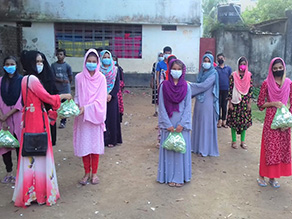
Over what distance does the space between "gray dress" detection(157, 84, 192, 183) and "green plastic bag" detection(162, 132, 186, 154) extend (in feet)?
0.47

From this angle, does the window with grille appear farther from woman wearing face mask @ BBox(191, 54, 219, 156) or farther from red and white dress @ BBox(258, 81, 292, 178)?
red and white dress @ BBox(258, 81, 292, 178)

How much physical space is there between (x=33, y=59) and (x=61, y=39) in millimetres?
10058

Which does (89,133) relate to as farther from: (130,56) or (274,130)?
(130,56)

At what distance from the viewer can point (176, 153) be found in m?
4.28

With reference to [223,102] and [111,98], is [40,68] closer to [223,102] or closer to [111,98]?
[111,98]

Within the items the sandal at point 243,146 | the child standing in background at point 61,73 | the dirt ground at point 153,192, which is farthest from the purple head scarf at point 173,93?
the child standing in background at point 61,73

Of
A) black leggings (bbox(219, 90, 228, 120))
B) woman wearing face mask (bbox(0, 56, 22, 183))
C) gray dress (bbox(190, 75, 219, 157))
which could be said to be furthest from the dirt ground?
black leggings (bbox(219, 90, 228, 120))

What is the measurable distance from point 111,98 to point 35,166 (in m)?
2.55

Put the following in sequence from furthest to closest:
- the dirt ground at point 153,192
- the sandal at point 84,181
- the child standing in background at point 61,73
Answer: the child standing in background at point 61,73 → the sandal at point 84,181 → the dirt ground at point 153,192

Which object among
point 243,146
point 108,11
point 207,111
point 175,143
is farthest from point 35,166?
point 108,11

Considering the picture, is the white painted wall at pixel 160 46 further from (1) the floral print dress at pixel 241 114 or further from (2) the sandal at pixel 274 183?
(2) the sandal at pixel 274 183

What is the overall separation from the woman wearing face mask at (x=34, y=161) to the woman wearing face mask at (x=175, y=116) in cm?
134

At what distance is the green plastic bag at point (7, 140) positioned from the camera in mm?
3946

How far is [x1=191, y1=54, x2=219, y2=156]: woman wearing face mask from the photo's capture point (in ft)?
18.4
